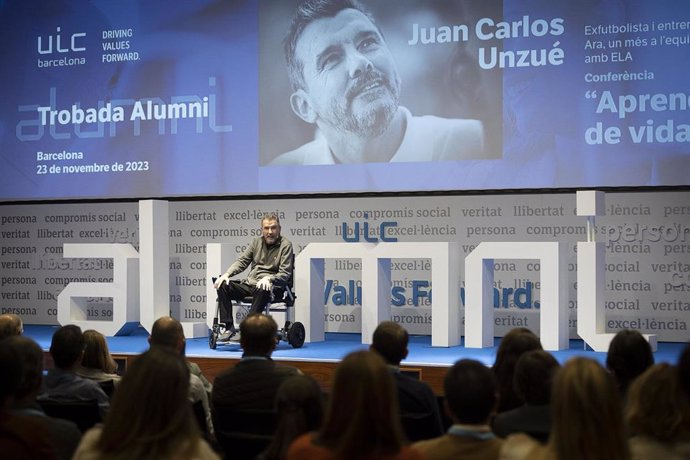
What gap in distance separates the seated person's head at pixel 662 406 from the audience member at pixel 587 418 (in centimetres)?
34

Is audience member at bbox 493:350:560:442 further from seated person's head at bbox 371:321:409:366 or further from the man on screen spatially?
the man on screen

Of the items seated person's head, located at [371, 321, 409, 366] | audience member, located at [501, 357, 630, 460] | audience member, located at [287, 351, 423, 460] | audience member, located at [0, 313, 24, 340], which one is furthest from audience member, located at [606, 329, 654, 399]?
audience member, located at [0, 313, 24, 340]

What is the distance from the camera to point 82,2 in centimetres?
820

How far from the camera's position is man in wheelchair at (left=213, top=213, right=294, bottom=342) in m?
7.04

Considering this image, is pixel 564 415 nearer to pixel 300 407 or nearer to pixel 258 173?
pixel 300 407

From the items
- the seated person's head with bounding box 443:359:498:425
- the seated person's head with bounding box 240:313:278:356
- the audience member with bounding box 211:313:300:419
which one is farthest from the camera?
the seated person's head with bounding box 240:313:278:356

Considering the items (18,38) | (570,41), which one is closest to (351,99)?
(570,41)

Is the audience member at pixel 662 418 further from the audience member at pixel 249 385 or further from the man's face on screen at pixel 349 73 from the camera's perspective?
the man's face on screen at pixel 349 73

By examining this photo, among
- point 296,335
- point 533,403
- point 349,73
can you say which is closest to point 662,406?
point 533,403

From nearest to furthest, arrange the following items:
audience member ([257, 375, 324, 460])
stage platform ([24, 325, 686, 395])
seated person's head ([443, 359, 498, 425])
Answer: seated person's head ([443, 359, 498, 425]) → audience member ([257, 375, 324, 460]) → stage platform ([24, 325, 686, 395])

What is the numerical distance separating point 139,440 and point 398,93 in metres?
5.37

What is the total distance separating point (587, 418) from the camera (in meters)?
2.01

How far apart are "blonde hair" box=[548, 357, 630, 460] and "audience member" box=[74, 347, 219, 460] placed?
2.65 ft

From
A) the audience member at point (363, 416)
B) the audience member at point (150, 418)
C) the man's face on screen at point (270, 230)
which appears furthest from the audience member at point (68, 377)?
the man's face on screen at point (270, 230)
